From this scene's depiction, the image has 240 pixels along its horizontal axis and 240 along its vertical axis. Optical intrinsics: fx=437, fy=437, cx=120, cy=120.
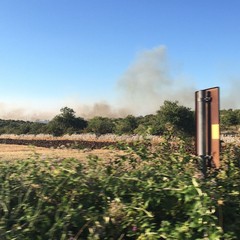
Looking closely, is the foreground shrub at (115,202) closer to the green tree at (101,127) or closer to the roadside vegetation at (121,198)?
the roadside vegetation at (121,198)

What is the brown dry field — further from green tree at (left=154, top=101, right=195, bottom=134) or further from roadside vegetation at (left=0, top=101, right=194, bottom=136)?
green tree at (left=154, top=101, right=195, bottom=134)

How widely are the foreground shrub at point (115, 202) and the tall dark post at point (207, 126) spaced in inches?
7.2

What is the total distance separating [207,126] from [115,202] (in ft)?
4.13

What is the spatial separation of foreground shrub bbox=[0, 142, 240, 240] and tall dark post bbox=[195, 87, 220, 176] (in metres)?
0.18

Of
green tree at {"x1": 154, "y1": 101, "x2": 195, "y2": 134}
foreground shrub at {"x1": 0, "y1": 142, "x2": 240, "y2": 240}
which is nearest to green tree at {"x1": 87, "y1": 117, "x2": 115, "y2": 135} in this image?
green tree at {"x1": 154, "y1": 101, "x2": 195, "y2": 134}

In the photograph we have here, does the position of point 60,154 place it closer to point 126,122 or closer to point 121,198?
point 121,198

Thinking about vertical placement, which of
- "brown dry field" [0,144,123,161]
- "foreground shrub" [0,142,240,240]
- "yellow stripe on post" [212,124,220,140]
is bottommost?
"foreground shrub" [0,142,240,240]

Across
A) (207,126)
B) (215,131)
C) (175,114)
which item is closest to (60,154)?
(207,126)

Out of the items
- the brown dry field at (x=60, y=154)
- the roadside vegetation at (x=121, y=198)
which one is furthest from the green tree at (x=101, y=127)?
the roadside vegetation at (x=121, y=198)

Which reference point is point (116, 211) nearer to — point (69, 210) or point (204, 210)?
point (69, 210)

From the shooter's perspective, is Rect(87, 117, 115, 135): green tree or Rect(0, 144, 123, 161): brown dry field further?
Rect(87, 117, 115, 135): green tree

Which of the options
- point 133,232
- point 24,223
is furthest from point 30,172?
point 133,232

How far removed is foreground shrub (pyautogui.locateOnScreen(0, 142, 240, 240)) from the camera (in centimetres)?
326

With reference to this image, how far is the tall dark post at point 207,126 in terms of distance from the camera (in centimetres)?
414
